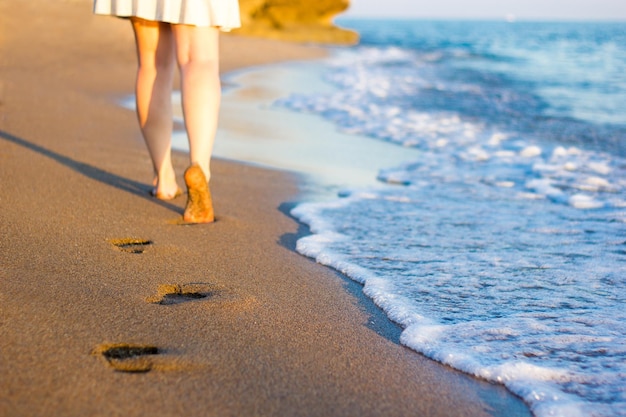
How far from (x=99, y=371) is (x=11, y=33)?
31.4 ft

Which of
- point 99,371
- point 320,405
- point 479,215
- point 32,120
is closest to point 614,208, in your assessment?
point 479,215

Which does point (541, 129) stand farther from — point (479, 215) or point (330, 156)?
point (479, 215)

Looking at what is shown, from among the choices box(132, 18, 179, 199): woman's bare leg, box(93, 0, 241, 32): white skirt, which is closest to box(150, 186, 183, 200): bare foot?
box(132, 18, 179, 199): woman's bare leg

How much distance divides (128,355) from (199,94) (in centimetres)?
136

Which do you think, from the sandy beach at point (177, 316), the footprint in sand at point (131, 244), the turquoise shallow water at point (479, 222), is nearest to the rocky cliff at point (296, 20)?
the turquoise shallow water at point (479, 222)

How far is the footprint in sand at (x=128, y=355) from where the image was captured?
1437 mm

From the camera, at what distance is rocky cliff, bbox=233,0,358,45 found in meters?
28.7

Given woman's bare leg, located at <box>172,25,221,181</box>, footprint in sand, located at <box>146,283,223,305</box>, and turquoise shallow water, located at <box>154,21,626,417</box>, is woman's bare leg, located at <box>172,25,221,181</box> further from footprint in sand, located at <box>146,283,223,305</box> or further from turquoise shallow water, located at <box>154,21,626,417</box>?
footprint in sand, located at <box>146,283,223,305</box>

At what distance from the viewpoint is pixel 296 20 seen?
32.5 metres

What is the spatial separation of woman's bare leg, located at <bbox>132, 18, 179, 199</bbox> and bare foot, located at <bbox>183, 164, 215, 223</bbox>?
383 millimetres

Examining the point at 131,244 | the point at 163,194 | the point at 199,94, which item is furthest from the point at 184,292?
the point at 163,194

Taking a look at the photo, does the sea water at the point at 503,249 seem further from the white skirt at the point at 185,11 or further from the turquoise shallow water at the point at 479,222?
the white skirt at the point at 185,11

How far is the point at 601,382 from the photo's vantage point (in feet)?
5.18

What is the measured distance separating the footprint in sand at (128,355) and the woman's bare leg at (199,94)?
1.10 metres
